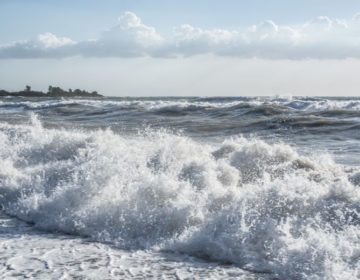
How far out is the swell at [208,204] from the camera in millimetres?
5137

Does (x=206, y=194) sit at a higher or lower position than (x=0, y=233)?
higher

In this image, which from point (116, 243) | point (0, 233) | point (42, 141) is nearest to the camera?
point (116, 243)

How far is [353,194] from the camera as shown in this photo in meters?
6.06

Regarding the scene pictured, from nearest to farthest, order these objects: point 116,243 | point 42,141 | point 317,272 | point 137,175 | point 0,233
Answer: point 317,272 < point 116,243 < point 0,233 < point 137,175 < point 42,141

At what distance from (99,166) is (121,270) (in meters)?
3.15

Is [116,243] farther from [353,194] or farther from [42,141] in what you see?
[42,141]

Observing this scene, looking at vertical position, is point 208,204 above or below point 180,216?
above

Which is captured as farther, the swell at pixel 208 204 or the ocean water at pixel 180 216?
the swell at pixel 208 204

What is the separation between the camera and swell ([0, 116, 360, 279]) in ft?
16.9

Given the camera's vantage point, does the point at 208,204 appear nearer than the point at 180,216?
No

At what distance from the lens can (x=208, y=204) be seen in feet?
20.7

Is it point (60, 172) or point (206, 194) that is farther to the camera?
point (60, 172)

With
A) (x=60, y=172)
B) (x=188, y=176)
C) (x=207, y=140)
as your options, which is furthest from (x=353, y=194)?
(x=207, y=140)

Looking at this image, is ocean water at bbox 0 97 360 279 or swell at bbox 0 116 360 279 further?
swell at bbox 0 116 360 279
